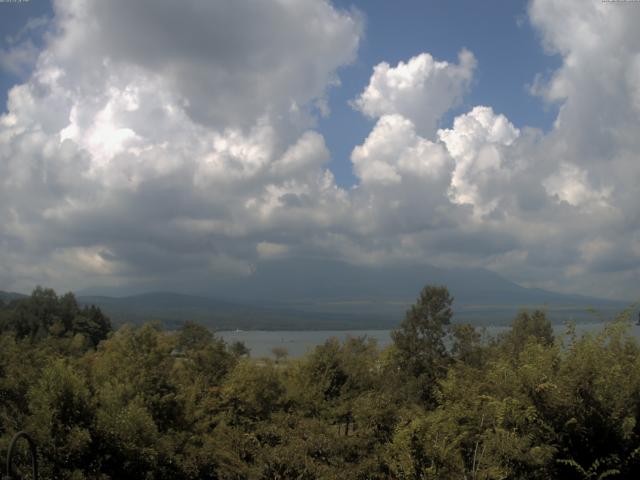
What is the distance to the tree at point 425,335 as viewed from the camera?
108ft

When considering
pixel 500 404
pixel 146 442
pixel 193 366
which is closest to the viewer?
pixel 500 404

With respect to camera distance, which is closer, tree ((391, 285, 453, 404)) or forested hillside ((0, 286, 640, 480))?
forested hillside ((0, 286, 640, 480))

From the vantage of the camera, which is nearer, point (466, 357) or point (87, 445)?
point (87, 445)

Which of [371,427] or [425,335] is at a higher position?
[425,335]


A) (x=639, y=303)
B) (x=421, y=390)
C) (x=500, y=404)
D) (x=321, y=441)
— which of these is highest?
(x=639, y=303)

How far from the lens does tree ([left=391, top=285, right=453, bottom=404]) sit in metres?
33.1

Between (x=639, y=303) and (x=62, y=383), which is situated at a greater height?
(x=639, y=303)

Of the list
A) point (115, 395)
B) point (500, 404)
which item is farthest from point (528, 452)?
point (115, 395)

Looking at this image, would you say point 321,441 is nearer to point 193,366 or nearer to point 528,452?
point 528,452

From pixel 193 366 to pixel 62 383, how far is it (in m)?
18.3

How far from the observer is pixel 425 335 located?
111 feet

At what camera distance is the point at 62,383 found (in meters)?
14.2

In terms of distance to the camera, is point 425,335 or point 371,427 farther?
point 425,335

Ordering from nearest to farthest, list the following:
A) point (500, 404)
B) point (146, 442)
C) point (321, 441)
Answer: point (500, 404), point (321, 441), point (146, 442)
